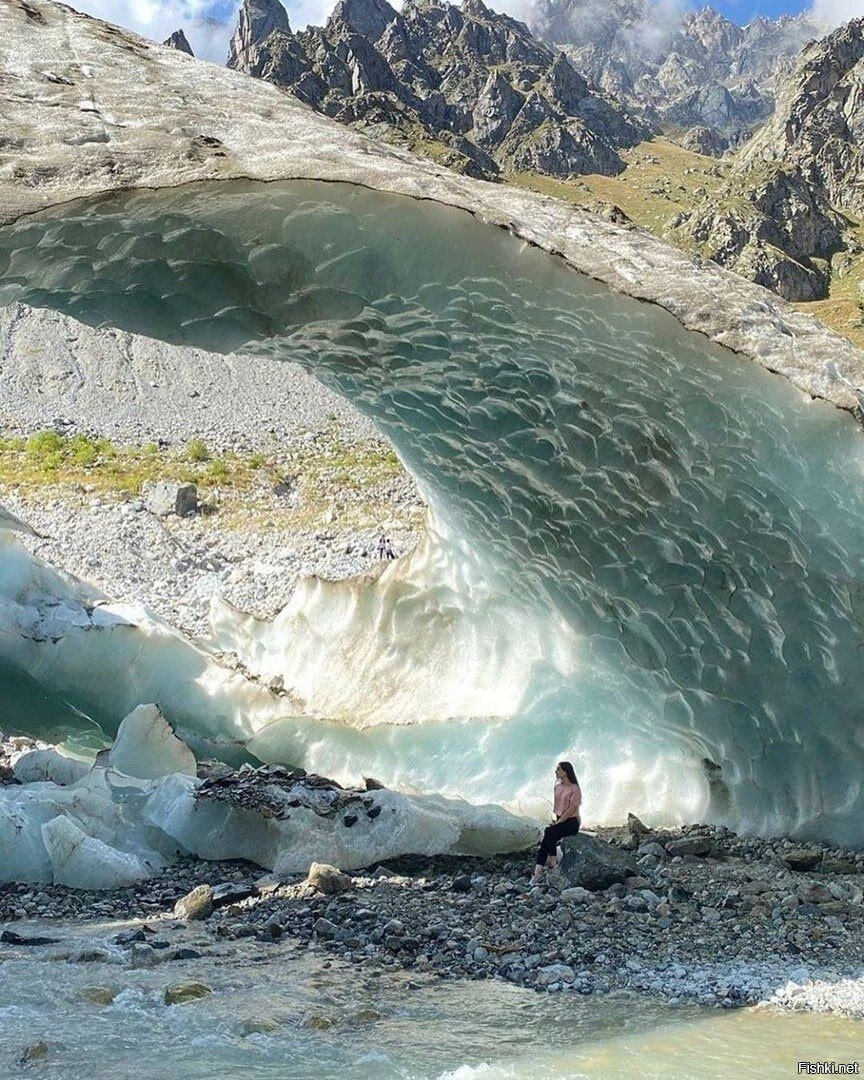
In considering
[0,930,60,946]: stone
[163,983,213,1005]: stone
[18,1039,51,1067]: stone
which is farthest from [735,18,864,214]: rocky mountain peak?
[18,1039,51,1067]: stone

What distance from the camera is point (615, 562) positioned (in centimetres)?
968

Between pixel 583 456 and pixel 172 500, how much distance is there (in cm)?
2927

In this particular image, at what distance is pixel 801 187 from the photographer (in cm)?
12656

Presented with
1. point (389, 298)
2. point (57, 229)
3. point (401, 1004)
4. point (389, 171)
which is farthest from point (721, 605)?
point (57, 229)

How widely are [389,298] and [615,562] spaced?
122 inches

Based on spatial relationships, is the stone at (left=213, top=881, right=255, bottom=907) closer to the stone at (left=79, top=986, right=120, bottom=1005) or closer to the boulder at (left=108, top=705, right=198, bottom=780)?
the stone at (left=79, top=986, right=120, bottom=1005)

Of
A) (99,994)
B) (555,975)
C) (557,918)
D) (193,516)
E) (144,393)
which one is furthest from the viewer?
(144,393)

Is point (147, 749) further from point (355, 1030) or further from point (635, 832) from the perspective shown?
point (355, 1030)

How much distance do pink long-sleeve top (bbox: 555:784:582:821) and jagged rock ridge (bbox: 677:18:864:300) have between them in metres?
104

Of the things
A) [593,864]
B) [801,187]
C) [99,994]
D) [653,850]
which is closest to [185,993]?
[99,994]

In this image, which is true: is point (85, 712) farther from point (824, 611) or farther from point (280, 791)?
point (824, 611)

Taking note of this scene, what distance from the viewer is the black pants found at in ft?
26.4

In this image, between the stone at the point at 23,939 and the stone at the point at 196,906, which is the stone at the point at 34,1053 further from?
the stone at the point at 196,906

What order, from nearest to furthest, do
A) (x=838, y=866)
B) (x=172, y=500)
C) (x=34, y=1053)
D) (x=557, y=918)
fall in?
1. (x=34, y=1053)
2. (x=557, y=918)
3. (x=838, y=866)
4. (x=172, y=500)
